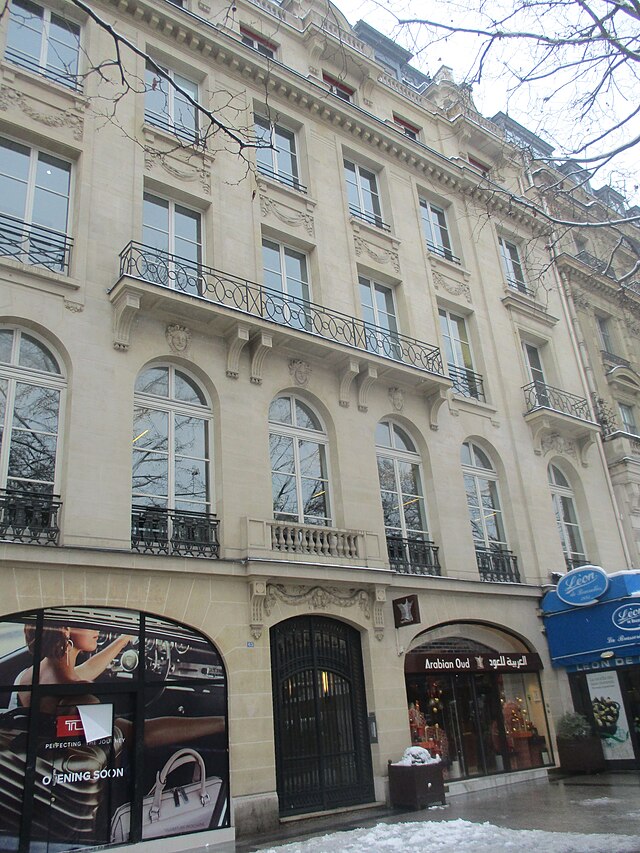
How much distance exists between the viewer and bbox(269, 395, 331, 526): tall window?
43.8 ft

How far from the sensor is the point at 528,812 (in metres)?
10.3

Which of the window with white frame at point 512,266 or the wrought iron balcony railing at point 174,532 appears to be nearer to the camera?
the wrought iron balcony railing at point 174,532

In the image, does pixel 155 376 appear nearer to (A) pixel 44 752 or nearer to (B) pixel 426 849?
(A) pixel 44 752

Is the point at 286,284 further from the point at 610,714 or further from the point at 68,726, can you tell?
the point at 610,714

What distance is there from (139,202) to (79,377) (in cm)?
420

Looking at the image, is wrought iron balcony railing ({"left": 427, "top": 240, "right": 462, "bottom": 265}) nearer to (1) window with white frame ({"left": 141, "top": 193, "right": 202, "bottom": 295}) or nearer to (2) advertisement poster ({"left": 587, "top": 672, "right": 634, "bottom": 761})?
(1) window with white frame ({"left": 141, "top": 193, "right": 202, "bottom": 295})

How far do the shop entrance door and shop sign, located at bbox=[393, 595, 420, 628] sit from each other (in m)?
5.35

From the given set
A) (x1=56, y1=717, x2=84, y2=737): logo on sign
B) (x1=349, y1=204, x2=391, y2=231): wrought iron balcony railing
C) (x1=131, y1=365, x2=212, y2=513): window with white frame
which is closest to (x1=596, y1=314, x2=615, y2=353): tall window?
(x1=349, y1=204, x2=391, y2=231): wrought iron balcony railing

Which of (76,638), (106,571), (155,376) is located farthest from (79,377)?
(76,638)

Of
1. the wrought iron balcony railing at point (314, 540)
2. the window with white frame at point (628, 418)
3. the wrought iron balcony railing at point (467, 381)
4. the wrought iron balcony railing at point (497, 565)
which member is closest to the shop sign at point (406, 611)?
the wrought iron balcony railing at point (314, 540)

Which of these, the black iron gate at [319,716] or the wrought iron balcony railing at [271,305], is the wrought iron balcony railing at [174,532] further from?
the wrought iron balcony railing at [271,305]

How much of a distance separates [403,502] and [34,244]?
909 cm

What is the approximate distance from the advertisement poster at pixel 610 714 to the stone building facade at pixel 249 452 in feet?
2.54

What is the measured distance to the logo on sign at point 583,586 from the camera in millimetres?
14781
